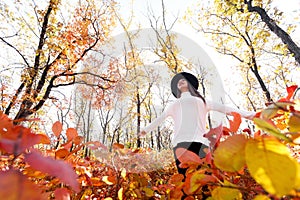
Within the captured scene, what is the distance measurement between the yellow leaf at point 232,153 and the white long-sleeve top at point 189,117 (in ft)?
5.42

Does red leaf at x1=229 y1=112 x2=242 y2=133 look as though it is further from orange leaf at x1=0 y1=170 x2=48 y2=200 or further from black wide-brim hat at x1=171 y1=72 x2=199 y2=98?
black wide-brim hat at x1=171 y1=72 x2=199 y2=98

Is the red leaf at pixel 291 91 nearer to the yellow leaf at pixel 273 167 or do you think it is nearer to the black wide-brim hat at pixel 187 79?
the yellow leaf at pixel 273 167

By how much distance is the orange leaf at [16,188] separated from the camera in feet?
0.52

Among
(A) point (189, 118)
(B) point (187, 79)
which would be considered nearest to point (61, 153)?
(A) point (189, 118)

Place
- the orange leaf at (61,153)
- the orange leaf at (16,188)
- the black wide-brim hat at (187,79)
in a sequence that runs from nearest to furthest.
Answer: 1. the orange leaf at (16,188)
2. the orange leaf at (61,153)
3. the black wide-brim hat at (187,79)

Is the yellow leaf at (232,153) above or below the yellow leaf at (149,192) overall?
above

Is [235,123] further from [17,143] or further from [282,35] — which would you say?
[282,35]

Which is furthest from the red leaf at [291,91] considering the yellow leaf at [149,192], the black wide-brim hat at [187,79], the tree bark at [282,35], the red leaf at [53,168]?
the tree bark at [282,35]

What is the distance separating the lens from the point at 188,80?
2486 mm

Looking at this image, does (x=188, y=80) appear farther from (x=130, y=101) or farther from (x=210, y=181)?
(x=130, y=101)

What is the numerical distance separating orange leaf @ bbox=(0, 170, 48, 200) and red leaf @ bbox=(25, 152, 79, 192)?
14mm

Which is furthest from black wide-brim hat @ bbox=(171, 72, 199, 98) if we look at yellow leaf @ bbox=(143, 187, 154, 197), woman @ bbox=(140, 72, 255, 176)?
yellow leaf @ bbox=(143, 187, 154, 197)

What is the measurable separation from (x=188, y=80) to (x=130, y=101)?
13.7 m

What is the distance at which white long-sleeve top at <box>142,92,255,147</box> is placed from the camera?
204 cm
